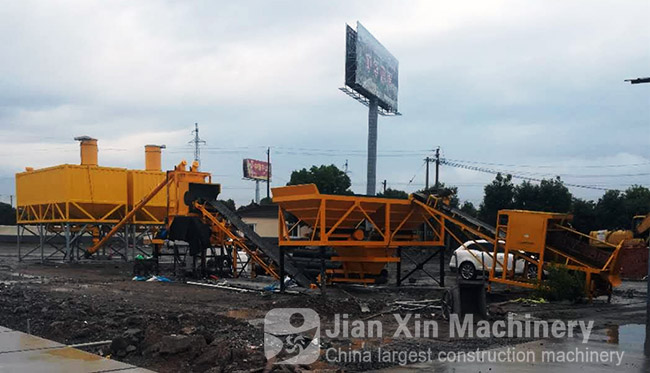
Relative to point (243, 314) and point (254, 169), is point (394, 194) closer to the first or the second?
point (254, 169)

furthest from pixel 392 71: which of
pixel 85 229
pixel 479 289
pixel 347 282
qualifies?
pixel 479 289

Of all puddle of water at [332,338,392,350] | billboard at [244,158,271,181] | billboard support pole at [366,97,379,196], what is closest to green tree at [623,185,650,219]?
billboard support pole at [366,97,379,196]

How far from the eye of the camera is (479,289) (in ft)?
41.3

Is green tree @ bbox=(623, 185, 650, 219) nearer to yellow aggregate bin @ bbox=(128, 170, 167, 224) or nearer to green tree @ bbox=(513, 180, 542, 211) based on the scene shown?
green tree @ bbox=(513, 180, 542, 211)

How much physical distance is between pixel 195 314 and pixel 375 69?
54.3 m

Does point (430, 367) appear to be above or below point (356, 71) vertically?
below

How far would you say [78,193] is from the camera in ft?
99.4

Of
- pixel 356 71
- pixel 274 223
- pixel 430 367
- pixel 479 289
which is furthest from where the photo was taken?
pixel 356 71

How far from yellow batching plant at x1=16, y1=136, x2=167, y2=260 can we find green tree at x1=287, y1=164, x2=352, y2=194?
2863cm

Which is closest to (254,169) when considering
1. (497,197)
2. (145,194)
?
(497,197)

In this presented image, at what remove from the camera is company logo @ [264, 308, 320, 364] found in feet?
28.5

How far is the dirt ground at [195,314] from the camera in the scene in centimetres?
871

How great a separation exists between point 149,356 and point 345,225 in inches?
405

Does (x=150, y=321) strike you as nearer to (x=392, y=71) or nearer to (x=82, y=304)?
(x=82, y=304)
